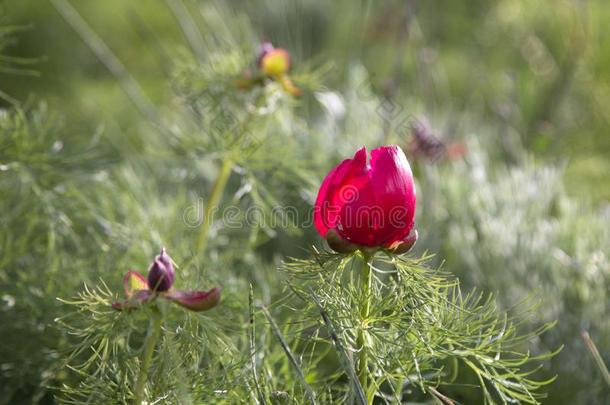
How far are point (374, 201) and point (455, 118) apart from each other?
1.10 m

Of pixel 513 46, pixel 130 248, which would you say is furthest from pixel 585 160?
pixel 130 248

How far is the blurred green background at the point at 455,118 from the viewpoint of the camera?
0.91 metres

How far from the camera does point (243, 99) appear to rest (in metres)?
0.88

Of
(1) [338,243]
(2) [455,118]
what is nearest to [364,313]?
(1) [338,243]

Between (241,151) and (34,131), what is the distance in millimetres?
232

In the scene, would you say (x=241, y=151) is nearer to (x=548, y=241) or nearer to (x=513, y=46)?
(x=548, y=241)

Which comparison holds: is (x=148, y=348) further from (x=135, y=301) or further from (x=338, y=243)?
(x=338, y=243)

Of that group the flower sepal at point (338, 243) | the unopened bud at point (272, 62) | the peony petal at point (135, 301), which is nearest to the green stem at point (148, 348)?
the peony petal at point (135, 301)

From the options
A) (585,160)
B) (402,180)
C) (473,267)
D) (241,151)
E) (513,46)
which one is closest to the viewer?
(402,180)

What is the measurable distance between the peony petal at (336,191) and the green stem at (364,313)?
0.04 meters

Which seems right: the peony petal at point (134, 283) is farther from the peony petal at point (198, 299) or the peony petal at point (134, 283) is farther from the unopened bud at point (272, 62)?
the unopened bud at point (272, 62)

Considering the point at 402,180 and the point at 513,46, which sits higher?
the point at 402,180

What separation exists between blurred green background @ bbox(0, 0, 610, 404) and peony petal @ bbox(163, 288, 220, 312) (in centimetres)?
18

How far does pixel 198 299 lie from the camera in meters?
0.54
